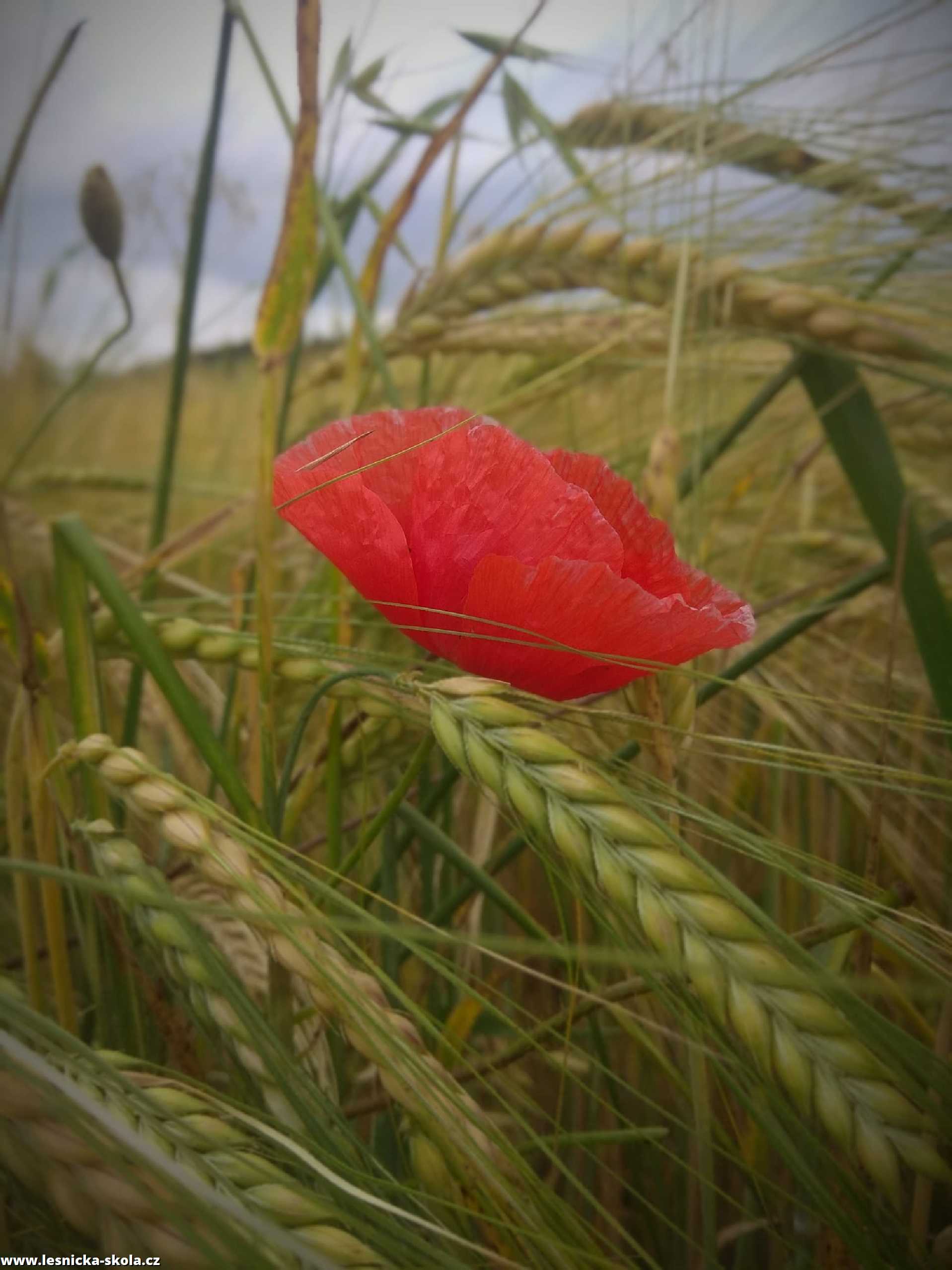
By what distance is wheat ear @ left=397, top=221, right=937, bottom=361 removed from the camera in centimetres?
47

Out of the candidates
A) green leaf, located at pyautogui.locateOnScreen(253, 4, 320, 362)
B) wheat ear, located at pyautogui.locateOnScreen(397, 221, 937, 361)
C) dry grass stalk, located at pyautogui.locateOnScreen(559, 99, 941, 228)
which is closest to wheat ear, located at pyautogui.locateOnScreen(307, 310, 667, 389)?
wheat ear, located at pyautogui.locateOnScreen(397, 221, 937, 361)

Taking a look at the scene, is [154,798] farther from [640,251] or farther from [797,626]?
[640,251]

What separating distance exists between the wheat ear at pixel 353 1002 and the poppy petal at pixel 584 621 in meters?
0.10

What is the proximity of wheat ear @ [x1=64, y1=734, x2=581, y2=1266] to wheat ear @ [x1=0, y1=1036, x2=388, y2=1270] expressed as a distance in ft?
0.12

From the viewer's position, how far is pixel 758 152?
606mm

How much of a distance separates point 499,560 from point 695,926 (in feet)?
0.40

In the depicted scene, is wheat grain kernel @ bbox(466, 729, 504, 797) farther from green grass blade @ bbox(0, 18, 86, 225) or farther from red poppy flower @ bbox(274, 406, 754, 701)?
green grass blade @ bbox(0, 18, 86, 225)

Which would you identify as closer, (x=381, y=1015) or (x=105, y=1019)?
(x=381, y=1015)

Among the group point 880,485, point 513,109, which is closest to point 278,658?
Answer: point 880,485

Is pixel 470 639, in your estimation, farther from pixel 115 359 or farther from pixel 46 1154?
pixel 115 359

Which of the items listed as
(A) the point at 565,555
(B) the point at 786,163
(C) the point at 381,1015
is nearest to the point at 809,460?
(B) the point at 786,163

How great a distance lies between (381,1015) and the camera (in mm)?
248

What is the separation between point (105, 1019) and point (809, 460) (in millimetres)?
604

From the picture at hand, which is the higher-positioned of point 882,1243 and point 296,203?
point 296,203
